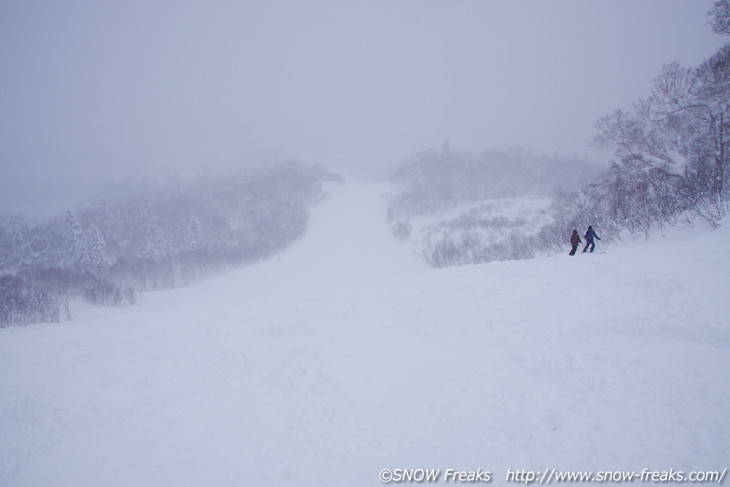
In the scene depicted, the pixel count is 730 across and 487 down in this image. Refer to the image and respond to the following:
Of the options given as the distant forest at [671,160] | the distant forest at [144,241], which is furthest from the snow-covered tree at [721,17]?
the distant forest at [144,241]

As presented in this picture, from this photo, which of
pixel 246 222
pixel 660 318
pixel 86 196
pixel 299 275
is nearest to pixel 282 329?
pixel 660 318

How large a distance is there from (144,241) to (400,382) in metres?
71.4

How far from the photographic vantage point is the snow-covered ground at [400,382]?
19.9 feet

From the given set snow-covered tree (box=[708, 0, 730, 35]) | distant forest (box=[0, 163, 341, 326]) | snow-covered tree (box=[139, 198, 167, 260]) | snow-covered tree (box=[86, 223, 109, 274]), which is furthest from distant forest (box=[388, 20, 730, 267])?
snow-covered tree (box=[139, 198, 167, 260])

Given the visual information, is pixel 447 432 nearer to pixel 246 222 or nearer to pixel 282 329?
pixel 282 329

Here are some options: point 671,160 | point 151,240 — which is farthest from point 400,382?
point 151,240

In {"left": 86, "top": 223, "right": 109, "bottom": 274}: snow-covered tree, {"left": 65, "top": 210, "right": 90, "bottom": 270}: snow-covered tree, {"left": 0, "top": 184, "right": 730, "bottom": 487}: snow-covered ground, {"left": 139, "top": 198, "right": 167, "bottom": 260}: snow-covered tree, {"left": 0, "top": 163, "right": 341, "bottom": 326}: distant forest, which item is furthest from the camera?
{"left": 139, "top": 198, "right": 167, "bottom": 260}: snow-covered tree

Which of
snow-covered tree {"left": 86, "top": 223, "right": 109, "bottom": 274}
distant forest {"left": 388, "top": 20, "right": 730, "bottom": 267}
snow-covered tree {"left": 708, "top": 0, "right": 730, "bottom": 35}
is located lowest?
snow-covered tree {"left": 86, "top": 223, "right": 109, "bottom": 274}

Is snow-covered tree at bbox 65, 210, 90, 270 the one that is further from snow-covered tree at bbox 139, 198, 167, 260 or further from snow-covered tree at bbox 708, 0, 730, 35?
snow-covered tree at bbox 708, 0, 730, 35

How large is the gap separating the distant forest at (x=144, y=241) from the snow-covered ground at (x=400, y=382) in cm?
2525

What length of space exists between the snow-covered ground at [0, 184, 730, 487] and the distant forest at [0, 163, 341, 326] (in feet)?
82.8

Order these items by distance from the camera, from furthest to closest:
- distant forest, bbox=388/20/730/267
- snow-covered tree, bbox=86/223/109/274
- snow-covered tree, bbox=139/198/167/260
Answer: snow-covered tree, bbox=139/198/167/260 < snow-covered tree, bbox=86/223/109/274 < distant forest, bbox=388/20/730/267

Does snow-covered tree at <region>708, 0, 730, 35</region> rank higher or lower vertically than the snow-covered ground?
higher

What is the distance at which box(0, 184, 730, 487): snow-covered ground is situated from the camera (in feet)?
19.9
